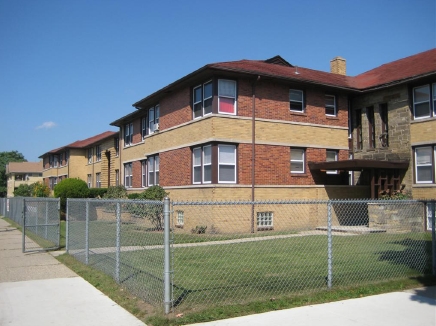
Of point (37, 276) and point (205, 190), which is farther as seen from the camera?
point (205, 190)

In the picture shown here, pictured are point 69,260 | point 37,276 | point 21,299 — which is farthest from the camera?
point 69,260

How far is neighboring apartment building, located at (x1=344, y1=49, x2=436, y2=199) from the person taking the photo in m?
18.7

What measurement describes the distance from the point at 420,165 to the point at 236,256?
11830mm

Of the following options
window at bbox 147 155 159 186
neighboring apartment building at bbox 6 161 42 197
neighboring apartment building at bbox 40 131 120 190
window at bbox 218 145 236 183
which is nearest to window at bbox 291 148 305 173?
window at bbox 218 145 236 183

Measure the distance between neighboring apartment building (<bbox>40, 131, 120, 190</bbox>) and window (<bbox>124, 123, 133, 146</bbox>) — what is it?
277cm

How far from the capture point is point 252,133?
61.1ft

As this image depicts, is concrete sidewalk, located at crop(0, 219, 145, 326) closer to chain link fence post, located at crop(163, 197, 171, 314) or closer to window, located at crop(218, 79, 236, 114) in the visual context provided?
chain link fence post, located at crop(163, 197, 171, 314)

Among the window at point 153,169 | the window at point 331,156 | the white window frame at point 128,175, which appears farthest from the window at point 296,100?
the white window frame at point 128,175

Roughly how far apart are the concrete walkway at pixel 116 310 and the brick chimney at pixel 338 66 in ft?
65.3

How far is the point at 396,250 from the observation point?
1141 cm

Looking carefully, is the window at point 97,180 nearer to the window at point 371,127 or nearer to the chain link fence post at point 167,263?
the window at point 371,127

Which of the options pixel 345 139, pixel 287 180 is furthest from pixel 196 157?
pixel 345 139

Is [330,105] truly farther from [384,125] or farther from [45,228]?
[45,228]

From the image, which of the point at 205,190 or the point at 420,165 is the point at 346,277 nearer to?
the point at 205,190
